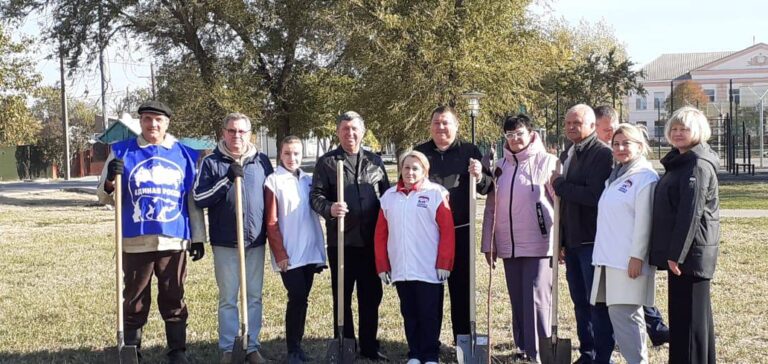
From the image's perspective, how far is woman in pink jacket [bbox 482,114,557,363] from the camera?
5785mm

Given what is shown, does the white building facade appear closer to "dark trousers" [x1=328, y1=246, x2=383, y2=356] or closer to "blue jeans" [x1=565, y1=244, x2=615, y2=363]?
"blue jeans" [x1=565, y1=244, x2=615, y2=363]

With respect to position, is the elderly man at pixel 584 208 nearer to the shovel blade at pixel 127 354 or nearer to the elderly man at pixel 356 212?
the elderly man at pixel 356 212

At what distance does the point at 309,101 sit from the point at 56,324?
17702mm

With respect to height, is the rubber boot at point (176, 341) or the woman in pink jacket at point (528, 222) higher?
the woman in pink jacket at point (528, 222)


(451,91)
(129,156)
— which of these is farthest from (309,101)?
(129,156)

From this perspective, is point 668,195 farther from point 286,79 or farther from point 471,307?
point 286,79

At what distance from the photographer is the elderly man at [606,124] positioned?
19.3 feet

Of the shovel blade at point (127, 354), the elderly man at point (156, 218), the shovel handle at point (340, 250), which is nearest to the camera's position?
the shovel blade at point (127, 354)

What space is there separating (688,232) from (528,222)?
1452mm

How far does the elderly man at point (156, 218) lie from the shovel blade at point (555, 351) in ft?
9.09

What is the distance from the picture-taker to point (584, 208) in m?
5.55

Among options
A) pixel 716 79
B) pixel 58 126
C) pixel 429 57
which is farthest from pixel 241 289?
pixel 716 79

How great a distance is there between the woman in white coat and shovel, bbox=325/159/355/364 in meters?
1.93

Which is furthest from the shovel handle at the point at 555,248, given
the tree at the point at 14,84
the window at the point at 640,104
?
the window at the point at 640,104
